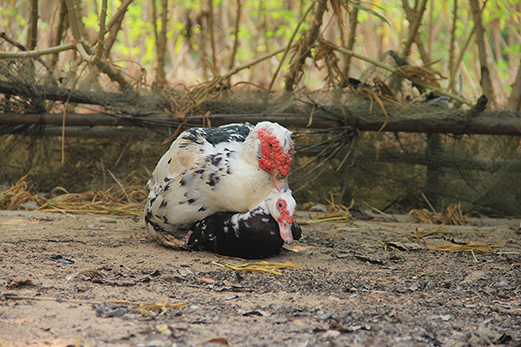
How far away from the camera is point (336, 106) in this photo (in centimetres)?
422

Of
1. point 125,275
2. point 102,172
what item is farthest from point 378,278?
point 102,172

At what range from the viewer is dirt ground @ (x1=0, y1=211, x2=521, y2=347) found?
5.05 ft

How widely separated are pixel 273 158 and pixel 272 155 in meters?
0.02

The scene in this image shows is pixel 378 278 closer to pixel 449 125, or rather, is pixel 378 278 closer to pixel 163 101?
pixel 449 125

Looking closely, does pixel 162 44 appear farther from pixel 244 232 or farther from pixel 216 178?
pixel 244 232

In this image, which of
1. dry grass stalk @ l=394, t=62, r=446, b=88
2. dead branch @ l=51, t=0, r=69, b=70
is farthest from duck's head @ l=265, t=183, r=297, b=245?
dead branch @ l=51, t=0, r=69, b=70

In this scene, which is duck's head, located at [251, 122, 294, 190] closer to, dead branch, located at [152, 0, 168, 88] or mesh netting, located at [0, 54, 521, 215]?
mesh netting, located at [0, 54, 521, 215]

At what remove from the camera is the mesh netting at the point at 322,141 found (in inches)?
165

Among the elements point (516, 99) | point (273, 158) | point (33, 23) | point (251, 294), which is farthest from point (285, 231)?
point (33, 23)

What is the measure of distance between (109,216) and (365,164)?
2290mm

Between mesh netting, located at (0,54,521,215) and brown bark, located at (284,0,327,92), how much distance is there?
0.38 metres

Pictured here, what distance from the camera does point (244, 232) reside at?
250 centimetres

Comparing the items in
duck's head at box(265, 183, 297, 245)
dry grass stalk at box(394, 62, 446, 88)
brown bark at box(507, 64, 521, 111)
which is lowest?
duck's head at box(265, 183, 297, 245)

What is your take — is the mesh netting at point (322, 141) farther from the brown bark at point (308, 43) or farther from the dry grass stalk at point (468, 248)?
the dry grass stalk at point (468, 248)
